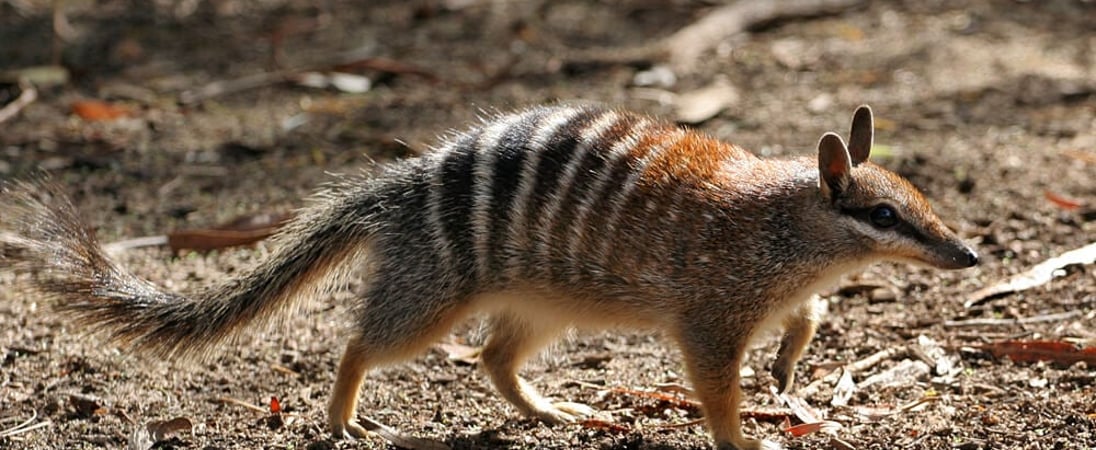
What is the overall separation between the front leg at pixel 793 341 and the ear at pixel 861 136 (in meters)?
0.57

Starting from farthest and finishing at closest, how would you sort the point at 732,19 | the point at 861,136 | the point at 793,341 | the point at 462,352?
the point at 732,19, the point at 462,352, the point at 793,341, the point at 861,136

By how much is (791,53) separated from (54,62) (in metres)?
5.08

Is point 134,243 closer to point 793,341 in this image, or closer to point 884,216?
point 793,341

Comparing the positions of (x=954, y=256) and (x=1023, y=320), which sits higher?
(x=954, y=256)

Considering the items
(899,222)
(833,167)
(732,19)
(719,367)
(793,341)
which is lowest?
(732,19)

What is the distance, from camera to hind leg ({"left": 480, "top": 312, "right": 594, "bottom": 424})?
17.6ft

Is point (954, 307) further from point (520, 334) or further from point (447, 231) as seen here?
point (447, 231)

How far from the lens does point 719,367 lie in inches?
191

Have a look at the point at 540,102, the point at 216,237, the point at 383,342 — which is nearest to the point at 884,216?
the point at 383,342

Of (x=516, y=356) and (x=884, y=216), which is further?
(x=516, y=356)

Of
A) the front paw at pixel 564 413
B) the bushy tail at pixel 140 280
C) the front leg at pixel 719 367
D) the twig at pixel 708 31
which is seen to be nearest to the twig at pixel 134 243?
the bushy tail at pixel 140 280

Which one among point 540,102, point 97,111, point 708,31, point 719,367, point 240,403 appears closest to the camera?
point 719,367

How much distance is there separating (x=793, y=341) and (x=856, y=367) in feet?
1.56

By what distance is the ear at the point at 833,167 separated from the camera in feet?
15.6
